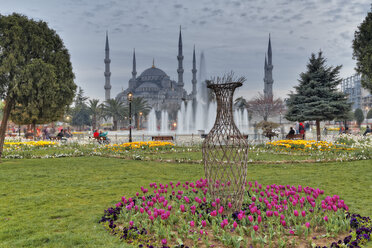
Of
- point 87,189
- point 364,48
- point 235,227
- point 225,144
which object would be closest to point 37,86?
point 87,189

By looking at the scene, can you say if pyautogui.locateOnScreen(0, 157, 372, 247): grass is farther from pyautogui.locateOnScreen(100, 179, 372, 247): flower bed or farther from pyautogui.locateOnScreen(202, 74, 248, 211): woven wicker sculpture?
pyautogui.locateOnScreen(202, 74, 248, 211): woven wicker sculpture

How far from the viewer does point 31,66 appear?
32.3 feet

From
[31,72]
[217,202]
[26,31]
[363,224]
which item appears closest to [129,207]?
[217,202]

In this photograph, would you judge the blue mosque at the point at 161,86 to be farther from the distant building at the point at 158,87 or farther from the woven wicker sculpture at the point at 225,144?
the woven wicker sculpture at the point at 225,144

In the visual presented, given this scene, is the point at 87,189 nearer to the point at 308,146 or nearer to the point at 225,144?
the point at 225,144

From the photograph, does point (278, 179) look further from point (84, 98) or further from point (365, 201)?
point (84, 98)

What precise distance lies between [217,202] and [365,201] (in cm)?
310

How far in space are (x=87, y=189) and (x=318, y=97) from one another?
61.1 feet

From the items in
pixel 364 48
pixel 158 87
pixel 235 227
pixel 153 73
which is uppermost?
pixel 153 73

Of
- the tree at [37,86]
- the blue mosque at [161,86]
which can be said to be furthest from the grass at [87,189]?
the blue mosque at [161,86]

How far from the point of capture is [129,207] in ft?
13.5

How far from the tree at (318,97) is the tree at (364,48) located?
16.0 feet

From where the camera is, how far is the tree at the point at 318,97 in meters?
20.0

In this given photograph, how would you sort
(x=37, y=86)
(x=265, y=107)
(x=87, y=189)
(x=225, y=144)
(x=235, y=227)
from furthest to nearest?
(x=265, y=107) < (x=37, y=86) < (x=87, y=189) < (x=225, y=144) < (x=235, y=227)
